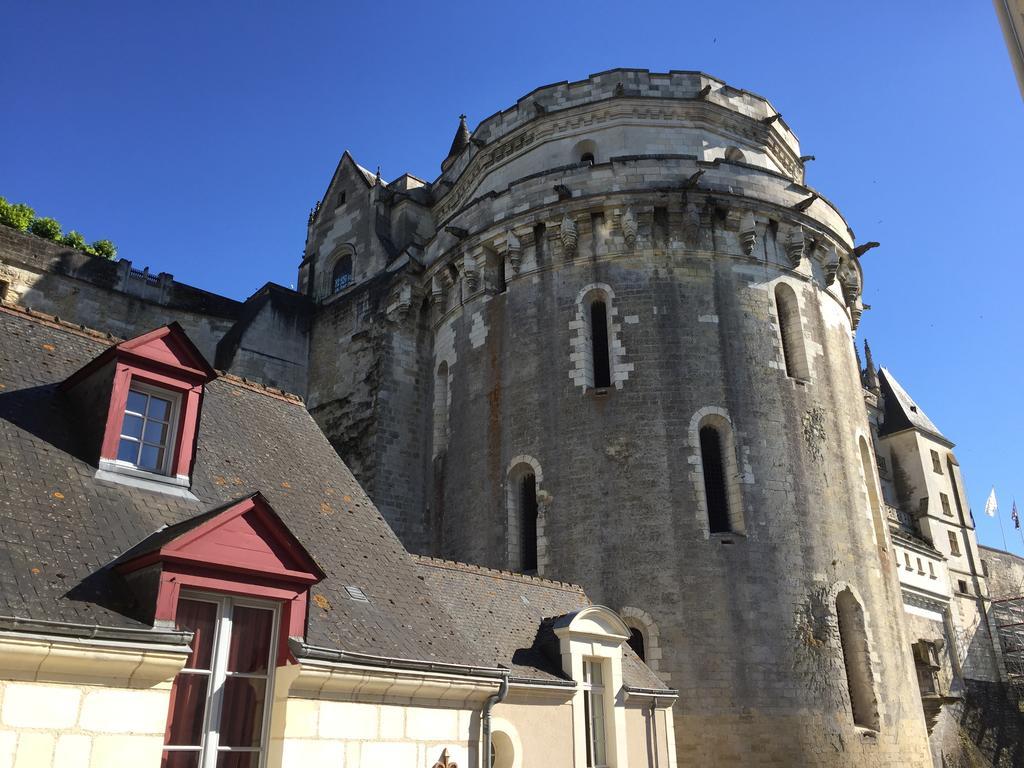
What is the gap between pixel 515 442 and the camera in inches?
667

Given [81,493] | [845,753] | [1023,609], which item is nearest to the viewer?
[81,493]

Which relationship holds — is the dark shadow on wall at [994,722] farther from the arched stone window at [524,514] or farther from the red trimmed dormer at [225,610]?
the red trimmed dormer at [225,610]

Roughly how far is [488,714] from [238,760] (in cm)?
249

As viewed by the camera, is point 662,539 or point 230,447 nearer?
point 230,447

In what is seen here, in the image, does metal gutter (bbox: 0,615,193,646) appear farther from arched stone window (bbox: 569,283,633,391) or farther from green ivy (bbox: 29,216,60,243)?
green ivy (bbox: 29,216,60,243)

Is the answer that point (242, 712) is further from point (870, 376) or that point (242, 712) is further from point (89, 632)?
point (870, 376)

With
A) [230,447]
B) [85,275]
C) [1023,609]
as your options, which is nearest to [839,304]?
[230,447]

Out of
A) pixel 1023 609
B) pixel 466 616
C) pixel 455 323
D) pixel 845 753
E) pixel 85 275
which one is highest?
pixel 85 275

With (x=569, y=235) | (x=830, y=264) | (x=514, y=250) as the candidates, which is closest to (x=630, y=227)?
(x=569, y=235)

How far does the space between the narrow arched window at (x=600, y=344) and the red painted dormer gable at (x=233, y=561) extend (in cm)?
1051

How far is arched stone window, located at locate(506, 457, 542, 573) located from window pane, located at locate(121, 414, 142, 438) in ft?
31.2

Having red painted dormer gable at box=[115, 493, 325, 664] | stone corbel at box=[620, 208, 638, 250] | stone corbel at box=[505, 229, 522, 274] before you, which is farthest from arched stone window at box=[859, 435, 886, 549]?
red painted dormer gable at box=[115, 493, 325, 664]

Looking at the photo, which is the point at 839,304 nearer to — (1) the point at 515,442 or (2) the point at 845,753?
(1) the point at 515,442

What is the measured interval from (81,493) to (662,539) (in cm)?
1037
